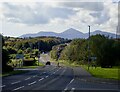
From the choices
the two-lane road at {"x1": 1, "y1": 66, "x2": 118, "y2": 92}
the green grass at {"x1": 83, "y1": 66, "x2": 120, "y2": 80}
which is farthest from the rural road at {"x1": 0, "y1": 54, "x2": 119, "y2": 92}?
the green grass at {"x1": 83, "y1": 66, "x2": 120, "y2": 80}

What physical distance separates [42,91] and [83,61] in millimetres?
95010

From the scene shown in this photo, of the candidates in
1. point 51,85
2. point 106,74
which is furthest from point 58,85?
point 106,74

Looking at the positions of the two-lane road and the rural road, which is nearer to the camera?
the rural road

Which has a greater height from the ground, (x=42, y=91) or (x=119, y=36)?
(x=119, y=36)

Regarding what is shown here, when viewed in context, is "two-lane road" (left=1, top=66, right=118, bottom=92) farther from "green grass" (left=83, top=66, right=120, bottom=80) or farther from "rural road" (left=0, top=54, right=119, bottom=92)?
"green grass" (left=83, top=66, right=120, bottom=80)

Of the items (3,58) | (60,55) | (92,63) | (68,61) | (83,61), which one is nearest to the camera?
(3,58)

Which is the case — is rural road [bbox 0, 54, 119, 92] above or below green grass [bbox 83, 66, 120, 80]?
above

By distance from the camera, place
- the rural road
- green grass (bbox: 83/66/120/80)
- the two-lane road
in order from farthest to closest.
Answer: green grass (bbox: 83/66/120/80), the two-lane road, the rural road

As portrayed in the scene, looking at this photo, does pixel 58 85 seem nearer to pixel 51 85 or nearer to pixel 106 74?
pixel 51 85

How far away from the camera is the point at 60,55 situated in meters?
160

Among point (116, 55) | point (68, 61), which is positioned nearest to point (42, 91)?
point (116, 55)

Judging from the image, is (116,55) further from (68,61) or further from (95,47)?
(68,61)

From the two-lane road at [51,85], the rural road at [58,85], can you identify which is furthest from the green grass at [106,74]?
the two-lane road at [51,85]

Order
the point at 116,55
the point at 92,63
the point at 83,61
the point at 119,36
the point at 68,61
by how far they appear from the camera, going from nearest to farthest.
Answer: the point at 119,36 → the point at 116,55 → the point at 92,63 → the point at 83,61 → the point at 68,61
